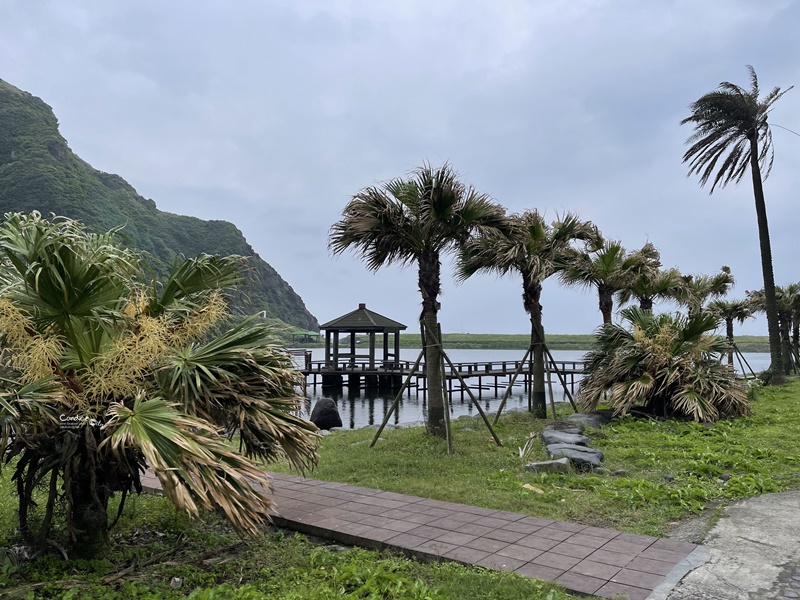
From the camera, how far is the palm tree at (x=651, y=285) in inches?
621

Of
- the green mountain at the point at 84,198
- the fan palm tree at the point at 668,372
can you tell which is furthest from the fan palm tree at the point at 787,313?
the green mountain at the point at 84,198

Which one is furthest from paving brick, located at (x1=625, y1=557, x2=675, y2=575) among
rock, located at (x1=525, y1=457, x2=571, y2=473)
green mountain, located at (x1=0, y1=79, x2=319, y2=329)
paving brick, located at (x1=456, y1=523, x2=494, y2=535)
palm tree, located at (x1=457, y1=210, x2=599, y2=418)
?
green mountain, located at (x1=0, y1=79, x2=319, y2=329)

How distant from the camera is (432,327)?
959cm

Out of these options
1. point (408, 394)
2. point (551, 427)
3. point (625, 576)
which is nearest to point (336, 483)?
point (625, 576)

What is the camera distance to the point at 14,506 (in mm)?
6203

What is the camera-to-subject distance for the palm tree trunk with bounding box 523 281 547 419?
41.4 ft

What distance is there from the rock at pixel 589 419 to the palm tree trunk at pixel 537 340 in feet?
4.16

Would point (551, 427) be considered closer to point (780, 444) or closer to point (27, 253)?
point (780, 444)

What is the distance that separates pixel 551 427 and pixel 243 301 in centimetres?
646

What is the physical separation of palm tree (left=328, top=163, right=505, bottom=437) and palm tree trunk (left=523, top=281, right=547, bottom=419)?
3.31m

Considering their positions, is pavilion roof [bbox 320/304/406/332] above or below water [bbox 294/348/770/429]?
above

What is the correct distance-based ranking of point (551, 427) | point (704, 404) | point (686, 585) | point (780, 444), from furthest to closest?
point (704, 404), point (551, 427), point (780, 444), point (686, 585)

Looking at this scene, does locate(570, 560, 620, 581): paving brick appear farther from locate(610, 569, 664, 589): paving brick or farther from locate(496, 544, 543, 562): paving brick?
locate(496, 544, 543, 562): paving brick

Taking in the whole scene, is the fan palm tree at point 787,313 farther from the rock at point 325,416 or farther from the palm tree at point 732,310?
the rock at point 325,416
